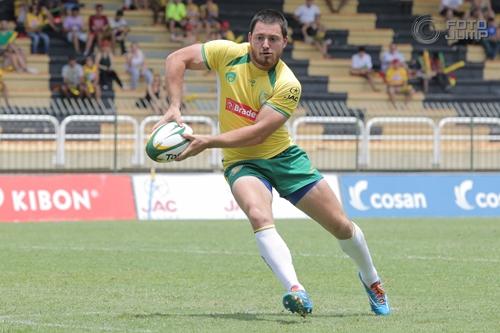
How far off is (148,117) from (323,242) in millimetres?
9605

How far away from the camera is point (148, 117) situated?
1045 inches

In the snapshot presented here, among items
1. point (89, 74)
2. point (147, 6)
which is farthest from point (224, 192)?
point (147, 6)

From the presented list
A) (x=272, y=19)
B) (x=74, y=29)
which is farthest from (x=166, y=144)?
(x=74, y=29)

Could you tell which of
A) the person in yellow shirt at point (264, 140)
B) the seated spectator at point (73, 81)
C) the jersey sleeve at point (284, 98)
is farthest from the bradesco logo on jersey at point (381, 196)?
the jersey sleeve at point (284, 98)

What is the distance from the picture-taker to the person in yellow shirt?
928 cm

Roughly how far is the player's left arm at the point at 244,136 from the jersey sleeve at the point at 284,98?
3 centimetres

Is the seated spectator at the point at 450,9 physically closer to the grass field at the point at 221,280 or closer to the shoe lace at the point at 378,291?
A: the grass field at the point at 221,280

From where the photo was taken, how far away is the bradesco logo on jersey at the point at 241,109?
→ 376 inches

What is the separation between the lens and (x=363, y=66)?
33656 millimetres

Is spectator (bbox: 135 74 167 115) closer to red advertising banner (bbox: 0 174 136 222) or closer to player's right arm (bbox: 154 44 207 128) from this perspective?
red advertising banner (bbox: 0 174 136 222)

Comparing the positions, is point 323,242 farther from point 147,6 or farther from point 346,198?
point 147,6

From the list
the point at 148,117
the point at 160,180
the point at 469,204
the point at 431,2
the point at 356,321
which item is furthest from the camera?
the point at 431,2

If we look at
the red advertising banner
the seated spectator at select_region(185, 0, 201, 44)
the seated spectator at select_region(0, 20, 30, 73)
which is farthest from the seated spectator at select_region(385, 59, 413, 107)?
the red advertising banner

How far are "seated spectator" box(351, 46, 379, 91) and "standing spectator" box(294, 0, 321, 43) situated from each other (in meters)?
1.53
